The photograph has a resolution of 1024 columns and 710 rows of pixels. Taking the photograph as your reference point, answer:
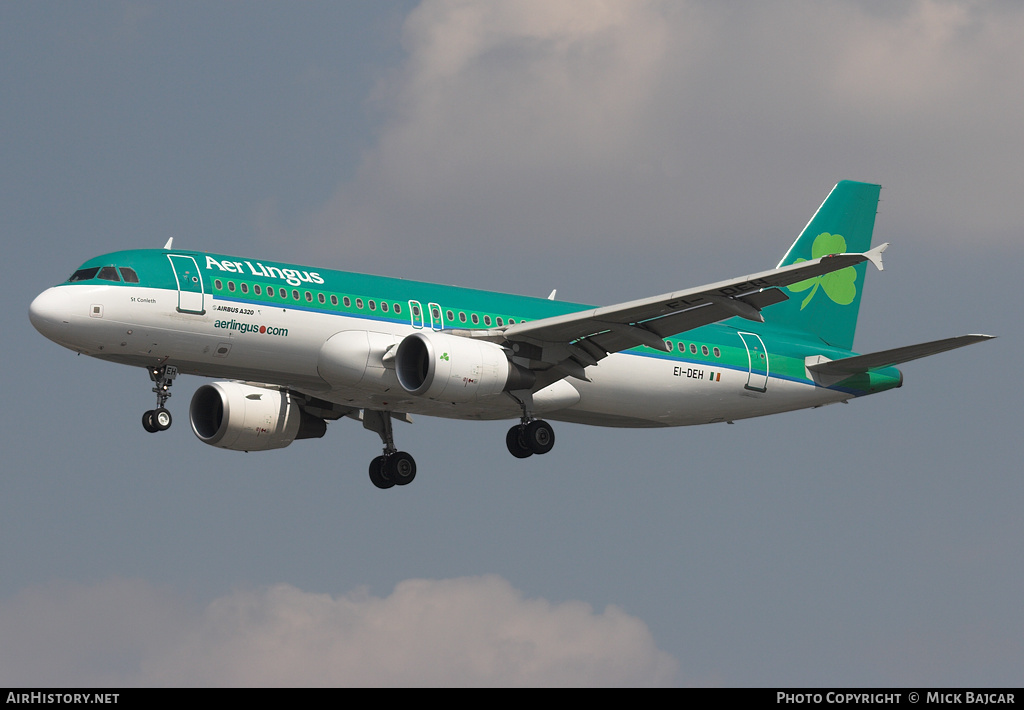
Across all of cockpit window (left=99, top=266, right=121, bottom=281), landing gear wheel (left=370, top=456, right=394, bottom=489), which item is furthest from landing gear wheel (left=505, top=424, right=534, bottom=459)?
cockpit window (left=99, top=266, right=121, bottom=281)

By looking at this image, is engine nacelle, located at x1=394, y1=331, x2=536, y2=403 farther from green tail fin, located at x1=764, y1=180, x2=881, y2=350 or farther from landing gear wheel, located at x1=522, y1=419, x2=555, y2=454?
green tail fin, located at x1=764, y1=180, x2=881, y2=350

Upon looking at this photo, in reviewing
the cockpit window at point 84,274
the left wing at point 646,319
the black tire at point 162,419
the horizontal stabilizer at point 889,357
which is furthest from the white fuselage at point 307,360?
the horizontal stabilizer at point 889,357

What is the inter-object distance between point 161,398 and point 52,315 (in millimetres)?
3508

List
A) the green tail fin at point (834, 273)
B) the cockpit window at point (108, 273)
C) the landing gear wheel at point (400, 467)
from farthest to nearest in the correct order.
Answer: the green tail fin at point (834, 273)
the landing gear wheel at point (400, 467)
the cockpit window at point (108, 273)

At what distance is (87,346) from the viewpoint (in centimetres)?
3672

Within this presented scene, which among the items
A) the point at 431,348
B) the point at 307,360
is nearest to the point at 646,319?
the point at 431,348

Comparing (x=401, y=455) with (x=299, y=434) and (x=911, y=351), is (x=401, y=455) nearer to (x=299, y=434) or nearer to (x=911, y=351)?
(x=299, y=434)

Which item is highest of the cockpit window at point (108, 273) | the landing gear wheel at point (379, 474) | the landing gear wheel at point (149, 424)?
the cockpit window at point (108, 273)

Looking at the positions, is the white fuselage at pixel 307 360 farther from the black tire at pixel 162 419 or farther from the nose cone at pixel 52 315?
the black tire at pixel 162 419

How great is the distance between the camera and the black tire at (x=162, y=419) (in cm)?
3781

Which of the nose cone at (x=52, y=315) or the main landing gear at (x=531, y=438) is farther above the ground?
the nose cone at (x=52, y=315)

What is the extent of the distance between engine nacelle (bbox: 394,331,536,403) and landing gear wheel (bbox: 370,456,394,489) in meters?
6.94
